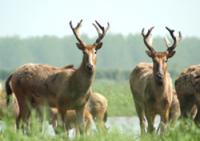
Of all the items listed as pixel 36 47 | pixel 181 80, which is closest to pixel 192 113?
pixel 181 80

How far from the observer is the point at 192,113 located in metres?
19.6

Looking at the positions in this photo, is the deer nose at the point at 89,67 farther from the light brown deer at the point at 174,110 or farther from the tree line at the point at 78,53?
the tree line at the point at 78,53

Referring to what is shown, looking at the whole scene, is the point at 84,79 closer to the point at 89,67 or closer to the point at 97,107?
the point at 89,67

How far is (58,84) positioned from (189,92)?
9.63 ft

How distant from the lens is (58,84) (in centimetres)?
1975

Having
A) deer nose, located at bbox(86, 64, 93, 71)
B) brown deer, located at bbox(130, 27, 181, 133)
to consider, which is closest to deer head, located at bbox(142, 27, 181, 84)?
brown deer, located at bbox(130, 27, 181, 133)

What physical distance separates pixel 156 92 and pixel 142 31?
4.86 ft

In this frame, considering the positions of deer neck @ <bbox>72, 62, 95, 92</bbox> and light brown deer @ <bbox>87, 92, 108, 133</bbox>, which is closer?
deer neck @ <bbox>72, 62, 95, 92</bbox>

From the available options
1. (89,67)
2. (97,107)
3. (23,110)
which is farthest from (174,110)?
(23,110)

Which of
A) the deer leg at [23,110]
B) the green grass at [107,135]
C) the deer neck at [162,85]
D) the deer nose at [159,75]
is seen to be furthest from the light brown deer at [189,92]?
the green grass at [107,135]

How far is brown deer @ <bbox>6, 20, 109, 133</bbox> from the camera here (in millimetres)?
19094

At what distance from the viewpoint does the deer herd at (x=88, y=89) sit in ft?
62.1

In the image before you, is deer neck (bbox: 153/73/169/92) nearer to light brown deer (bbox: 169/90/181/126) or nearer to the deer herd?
the deer herd

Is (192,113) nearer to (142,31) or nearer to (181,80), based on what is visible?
(181,80)
